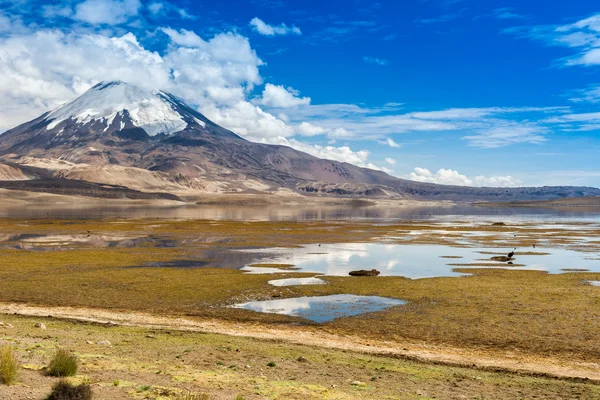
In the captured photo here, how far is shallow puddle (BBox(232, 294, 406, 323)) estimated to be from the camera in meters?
28.3

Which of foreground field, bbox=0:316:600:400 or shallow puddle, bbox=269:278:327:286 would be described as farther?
shallow puddle, bbox=269:278:327:286

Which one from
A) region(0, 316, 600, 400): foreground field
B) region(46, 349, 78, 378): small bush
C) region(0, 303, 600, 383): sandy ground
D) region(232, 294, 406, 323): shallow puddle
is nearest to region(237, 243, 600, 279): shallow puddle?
region(232, 294, 406, 323): shallow puddle

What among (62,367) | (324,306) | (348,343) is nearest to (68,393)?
(62,367)

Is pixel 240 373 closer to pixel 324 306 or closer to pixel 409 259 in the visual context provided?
pixel 324 306

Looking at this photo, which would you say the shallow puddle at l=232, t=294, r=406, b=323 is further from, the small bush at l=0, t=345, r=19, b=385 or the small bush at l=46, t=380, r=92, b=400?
the small bush at l=46, t=380, r=92, b=400

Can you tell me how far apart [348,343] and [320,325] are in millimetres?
3649

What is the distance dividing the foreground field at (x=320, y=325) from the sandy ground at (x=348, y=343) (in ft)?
0.25

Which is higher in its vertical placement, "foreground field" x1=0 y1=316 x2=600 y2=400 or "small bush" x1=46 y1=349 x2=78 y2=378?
"small bush" x1=46 y1=349 x2=78 y2=378

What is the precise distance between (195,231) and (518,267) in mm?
53957

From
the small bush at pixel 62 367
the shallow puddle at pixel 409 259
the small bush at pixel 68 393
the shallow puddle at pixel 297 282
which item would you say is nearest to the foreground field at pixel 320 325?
the small bush at pixel 62 367

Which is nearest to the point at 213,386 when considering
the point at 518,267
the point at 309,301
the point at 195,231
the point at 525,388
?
the point at 525,388

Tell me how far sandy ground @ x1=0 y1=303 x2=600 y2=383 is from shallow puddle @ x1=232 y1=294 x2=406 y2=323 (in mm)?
3407

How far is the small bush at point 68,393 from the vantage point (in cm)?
1086

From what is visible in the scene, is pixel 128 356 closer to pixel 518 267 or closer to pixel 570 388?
pixel 570 388
